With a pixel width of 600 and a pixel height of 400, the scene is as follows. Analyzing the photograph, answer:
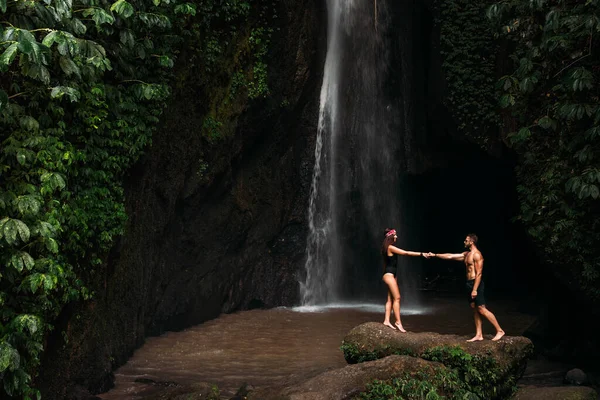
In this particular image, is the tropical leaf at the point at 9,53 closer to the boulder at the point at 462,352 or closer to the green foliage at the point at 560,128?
the boulder at the point at 462,352

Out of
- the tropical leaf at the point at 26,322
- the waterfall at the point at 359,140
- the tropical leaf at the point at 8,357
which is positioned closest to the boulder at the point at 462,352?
the tropical leaf at the point at 26,322

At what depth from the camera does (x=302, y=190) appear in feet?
56.5

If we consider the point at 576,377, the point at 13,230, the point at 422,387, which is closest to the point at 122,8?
the point at 13,230

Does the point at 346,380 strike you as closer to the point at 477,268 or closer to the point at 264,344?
the point at 477,268

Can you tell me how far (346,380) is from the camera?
7.93 meters

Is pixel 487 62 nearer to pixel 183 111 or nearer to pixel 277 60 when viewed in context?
pixel 277 60

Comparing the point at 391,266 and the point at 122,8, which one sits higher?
the point at 122,8

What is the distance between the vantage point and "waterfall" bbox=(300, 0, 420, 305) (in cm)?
1791

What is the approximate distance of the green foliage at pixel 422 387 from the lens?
768cm

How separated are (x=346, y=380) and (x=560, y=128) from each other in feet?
19.4

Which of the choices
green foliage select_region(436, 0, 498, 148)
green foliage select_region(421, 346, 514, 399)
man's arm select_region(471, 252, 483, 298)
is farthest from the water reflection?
green foliage select_region(436, 0, 498, 148)

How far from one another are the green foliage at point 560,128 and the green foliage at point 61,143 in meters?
6.29

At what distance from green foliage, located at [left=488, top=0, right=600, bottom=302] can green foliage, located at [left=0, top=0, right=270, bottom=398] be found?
20.6 ft

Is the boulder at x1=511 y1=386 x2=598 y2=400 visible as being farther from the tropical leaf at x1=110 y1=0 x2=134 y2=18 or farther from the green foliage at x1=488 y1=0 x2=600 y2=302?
the tropical leaf at x1=110 y1=0 x2=134 y2=18
